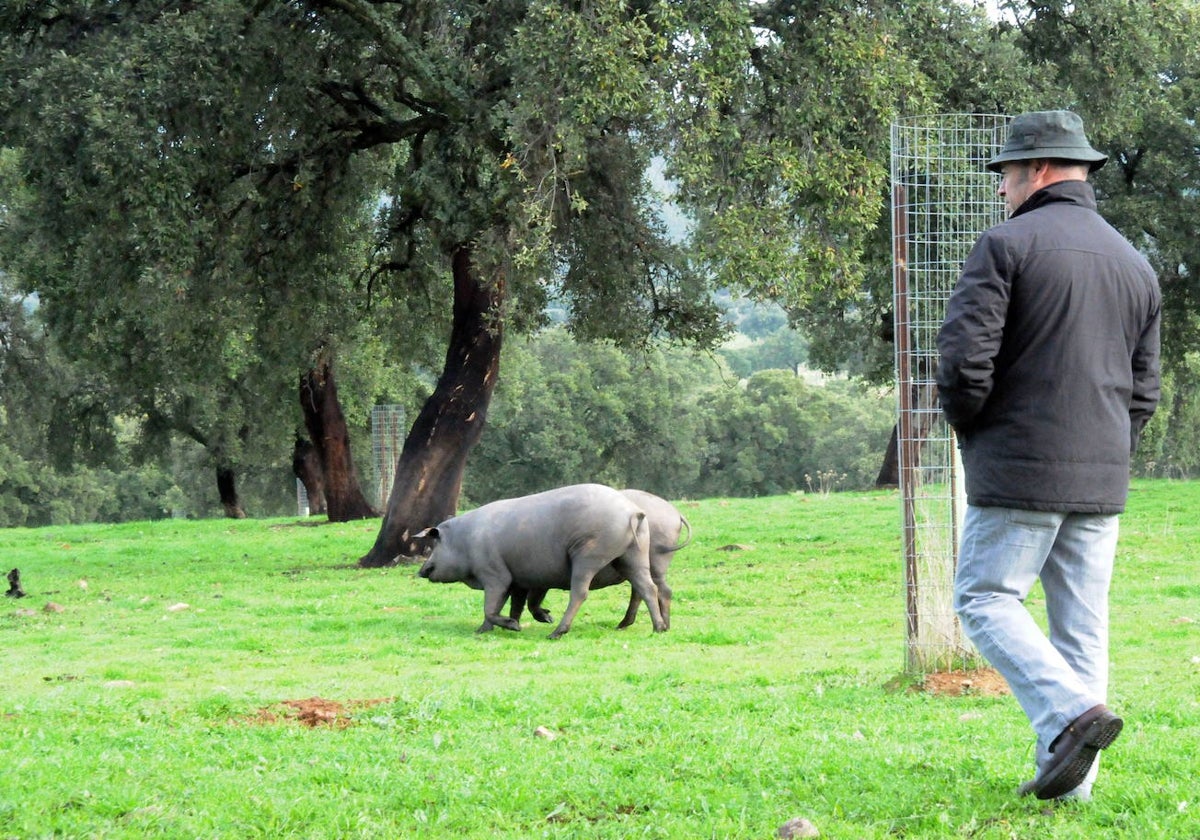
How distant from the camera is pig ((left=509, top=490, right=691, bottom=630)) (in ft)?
47.1

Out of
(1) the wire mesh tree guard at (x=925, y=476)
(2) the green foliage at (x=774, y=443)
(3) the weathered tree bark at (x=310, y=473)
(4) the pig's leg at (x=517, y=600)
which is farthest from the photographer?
(2) the green foliage at (x=774, y=443)

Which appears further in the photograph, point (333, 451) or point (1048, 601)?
point (333, 451)

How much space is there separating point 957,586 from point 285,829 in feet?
9.65

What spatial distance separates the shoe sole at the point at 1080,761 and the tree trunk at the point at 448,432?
55.3 ft

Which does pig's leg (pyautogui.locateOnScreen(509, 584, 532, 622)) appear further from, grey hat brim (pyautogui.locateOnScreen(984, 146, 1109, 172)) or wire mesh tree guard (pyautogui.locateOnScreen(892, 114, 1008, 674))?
grey hat brim (pyautogui.locateOnScreen(984, 146, 1109, 172))

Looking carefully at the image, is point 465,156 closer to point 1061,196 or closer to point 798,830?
point 1061,196

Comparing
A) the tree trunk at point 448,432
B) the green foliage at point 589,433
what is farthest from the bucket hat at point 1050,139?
the green foliage at point 589,433

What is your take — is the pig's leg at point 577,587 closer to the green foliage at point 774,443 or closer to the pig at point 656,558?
the pig at point 656,558

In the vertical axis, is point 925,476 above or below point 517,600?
above

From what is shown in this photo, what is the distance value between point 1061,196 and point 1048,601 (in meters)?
1.71

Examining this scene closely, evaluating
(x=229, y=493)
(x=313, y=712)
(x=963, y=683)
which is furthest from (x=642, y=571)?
(x=229, y=493)

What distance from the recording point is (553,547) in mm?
14219

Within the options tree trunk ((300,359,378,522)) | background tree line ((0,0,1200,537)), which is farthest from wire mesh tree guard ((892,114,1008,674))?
tree trunk ((300,359,378,522))

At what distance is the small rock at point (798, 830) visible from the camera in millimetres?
5266
